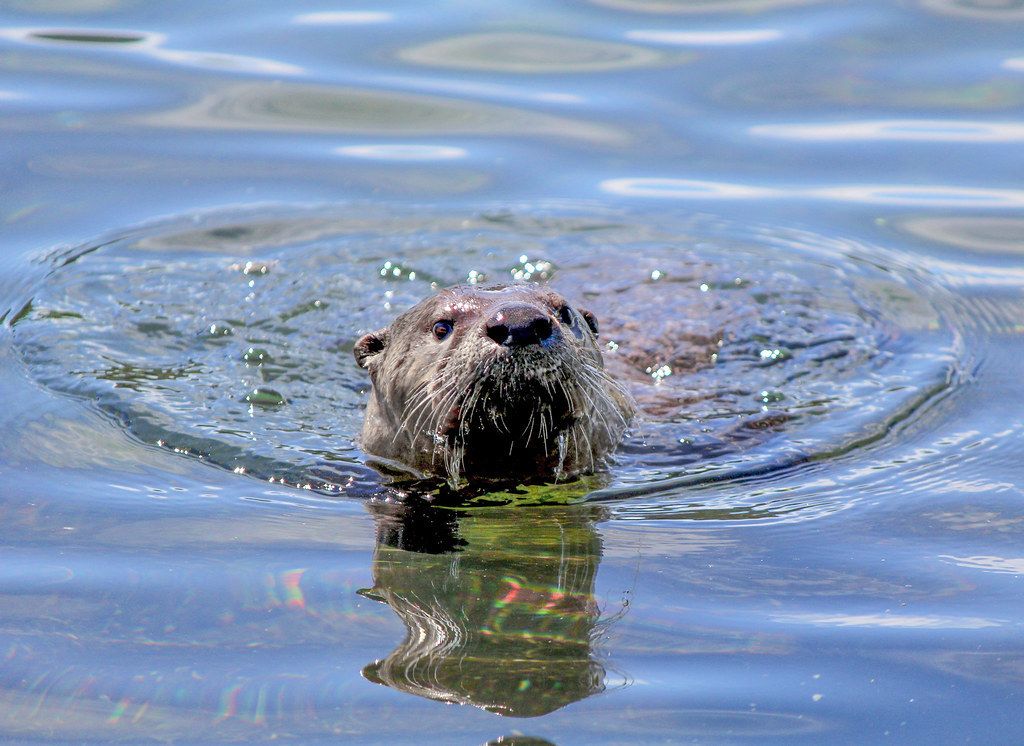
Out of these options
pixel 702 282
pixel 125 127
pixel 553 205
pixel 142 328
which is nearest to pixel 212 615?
pixel 142 328

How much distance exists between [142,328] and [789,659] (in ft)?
14.0

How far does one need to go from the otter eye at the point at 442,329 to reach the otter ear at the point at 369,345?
2.03 ft

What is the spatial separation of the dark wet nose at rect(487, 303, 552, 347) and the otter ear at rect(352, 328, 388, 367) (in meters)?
1.20

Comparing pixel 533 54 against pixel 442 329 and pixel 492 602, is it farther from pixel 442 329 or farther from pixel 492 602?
pixel 492 602

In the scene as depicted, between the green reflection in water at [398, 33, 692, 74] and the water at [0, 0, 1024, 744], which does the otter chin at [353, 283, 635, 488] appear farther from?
the green reflection in water at [398, 33, 692, 74]

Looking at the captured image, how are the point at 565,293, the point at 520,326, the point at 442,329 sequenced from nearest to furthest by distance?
the point at 520,326 < the point at 442,329 < the point at 565,293

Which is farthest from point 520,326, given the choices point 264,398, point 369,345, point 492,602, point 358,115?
point 358,115

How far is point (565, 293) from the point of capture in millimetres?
7012

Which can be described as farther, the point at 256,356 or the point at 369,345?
the point at 256,356

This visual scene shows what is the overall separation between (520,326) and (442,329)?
0.63m

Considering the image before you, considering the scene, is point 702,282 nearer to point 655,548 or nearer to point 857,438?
point 857,438

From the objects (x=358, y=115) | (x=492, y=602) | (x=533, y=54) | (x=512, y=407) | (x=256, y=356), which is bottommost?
(x=492, y=602)

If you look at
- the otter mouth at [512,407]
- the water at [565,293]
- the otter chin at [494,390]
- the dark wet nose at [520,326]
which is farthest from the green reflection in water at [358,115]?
the dark wet nose at [520,326]

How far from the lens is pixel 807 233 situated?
7957 mm
